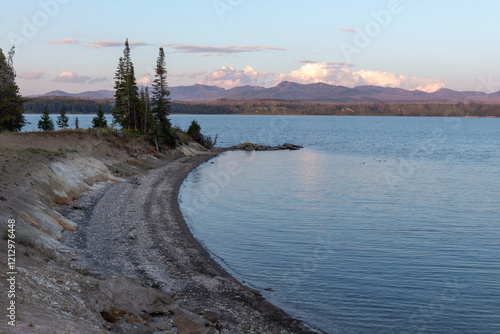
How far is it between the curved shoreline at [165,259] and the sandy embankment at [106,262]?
0.16 ft

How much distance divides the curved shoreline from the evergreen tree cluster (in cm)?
3730

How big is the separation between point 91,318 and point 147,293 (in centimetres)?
255

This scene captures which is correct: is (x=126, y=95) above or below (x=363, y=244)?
above

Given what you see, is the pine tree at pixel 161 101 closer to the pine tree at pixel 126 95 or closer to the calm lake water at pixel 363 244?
the pine tree at pixel 126 95

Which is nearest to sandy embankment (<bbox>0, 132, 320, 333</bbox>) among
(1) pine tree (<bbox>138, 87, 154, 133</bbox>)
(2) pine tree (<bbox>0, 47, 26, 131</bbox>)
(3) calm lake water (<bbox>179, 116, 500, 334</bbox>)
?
(3) calm lake water (<bbox>179, 116, 500, 334</bbox>)

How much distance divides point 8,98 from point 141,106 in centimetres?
2290

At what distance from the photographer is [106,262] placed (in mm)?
20484

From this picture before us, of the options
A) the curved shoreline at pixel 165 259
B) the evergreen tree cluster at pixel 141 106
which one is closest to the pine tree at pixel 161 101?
the evergreen tree cluster at pixel 141 106

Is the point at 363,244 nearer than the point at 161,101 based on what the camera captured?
Yes

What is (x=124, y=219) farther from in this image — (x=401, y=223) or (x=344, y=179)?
(x=344, y=179)

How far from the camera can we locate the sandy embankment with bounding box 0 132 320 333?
13648 mm

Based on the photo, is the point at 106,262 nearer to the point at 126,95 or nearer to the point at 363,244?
the point at 363,244

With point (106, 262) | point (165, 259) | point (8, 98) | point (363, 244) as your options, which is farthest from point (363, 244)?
point (8, 98)

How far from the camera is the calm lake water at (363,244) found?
17.8 metres
